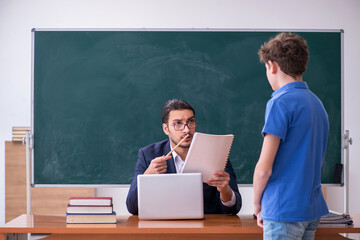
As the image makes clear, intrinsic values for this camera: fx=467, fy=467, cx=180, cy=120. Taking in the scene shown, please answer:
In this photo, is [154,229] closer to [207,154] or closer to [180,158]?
[207,154]

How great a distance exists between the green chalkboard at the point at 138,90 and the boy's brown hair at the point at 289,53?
1.72 meters

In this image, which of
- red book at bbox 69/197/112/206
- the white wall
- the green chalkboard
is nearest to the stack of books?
red book at bbox 69/197/112/206

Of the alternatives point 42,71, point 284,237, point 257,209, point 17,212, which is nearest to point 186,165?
point 257,209

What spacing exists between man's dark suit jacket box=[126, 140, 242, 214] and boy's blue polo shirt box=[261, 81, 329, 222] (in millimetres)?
681

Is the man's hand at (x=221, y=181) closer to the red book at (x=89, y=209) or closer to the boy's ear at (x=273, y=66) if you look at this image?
the red book at (x=89, y=209)

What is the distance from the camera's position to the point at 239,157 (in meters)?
3.44

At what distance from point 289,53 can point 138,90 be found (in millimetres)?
1888

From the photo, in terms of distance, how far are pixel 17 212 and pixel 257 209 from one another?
3.63 m

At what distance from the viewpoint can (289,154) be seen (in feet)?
5.61

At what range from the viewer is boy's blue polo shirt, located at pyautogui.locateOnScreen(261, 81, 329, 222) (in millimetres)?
1687

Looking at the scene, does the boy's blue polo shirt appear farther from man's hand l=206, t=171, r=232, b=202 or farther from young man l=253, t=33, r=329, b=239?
man's hand l=206, t=171, r=232, b=202

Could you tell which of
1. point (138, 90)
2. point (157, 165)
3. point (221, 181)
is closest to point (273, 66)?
point (221, 181)

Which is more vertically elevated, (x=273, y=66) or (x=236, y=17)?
(x=236, y=17)

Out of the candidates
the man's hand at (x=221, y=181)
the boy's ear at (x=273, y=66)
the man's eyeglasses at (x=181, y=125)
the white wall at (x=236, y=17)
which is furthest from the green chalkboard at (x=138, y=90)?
the boy's ear at (x=273, y=66)
